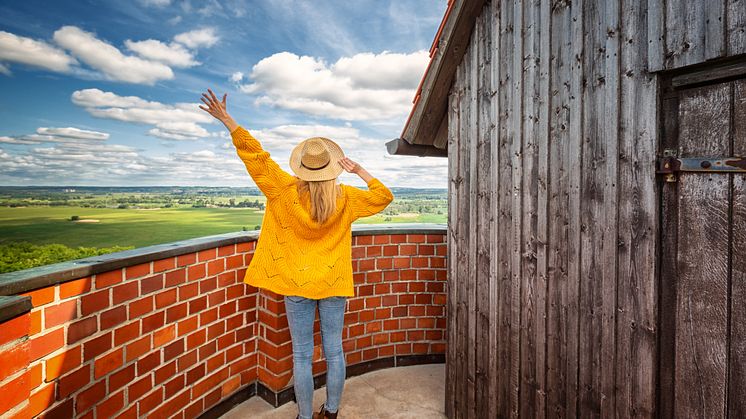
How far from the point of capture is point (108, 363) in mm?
2023

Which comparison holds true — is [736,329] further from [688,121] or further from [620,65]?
[620,65]

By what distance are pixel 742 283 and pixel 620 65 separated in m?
1.05

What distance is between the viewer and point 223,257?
281 cm

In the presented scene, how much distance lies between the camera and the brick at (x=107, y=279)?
6.31ft

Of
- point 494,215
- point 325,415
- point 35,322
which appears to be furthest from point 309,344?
point 494,215

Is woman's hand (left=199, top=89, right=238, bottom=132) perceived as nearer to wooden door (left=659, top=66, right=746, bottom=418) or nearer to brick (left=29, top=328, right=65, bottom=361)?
brick (left=29, top=328, right=65, bottom=361)

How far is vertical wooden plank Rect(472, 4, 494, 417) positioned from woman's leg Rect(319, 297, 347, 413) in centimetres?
102

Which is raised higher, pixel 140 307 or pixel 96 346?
pixel 140 307

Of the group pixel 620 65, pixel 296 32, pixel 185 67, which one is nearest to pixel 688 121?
pixel 620 65

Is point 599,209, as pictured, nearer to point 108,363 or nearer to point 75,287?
point 75,287

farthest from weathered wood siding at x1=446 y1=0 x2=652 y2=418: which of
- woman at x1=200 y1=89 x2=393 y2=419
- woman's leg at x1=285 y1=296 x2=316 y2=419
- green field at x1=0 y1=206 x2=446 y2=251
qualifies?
green field at x1=0 y1=206 x2=446 y2=251

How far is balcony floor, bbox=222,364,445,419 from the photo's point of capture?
2.86 meters

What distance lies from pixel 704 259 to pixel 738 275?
0.37ft

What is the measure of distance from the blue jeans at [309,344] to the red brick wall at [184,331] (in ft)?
2.25
